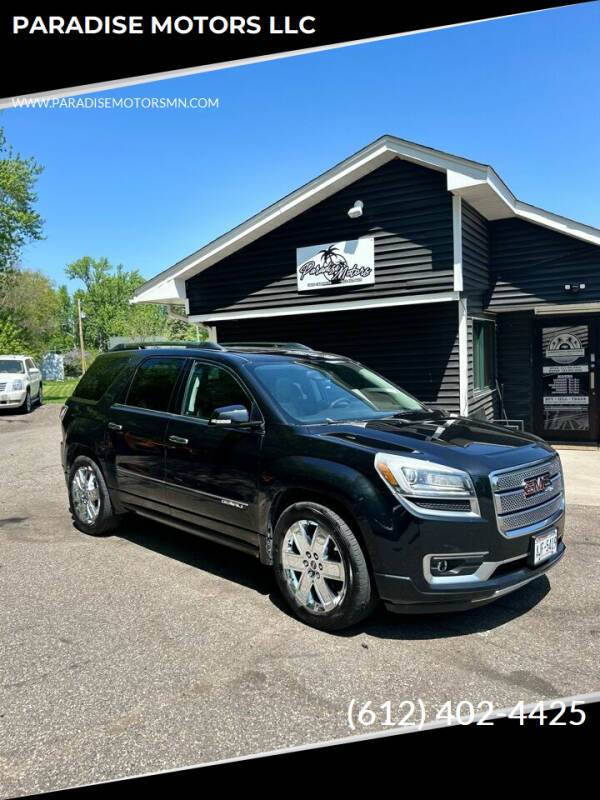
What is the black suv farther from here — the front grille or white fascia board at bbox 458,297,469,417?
→ white fascia board at bbox 458,297,469,417

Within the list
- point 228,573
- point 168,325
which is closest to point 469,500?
point 228,573

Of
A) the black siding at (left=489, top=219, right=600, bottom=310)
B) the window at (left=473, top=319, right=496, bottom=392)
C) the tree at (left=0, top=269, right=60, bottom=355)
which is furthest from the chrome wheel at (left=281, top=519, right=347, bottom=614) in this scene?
the tree at (left=0, top=269, right=60, bottom=355)

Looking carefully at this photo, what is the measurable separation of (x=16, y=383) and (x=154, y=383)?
15.2 meters

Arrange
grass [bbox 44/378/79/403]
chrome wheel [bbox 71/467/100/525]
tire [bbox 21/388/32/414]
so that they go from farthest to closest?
grass [bbox 44/378/79/403] < tire [bbox 21/388/32/414] < chrome wheel [bbox 71/467/100/525]

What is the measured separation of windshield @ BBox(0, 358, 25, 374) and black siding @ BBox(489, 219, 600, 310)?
15.1m

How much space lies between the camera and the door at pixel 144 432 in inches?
183

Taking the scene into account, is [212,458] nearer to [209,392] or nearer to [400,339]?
[209,392]

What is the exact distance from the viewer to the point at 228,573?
4.47 m

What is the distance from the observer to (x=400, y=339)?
32.9 ft

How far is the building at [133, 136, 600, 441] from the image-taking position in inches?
360

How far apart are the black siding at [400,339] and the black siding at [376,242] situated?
571 mm

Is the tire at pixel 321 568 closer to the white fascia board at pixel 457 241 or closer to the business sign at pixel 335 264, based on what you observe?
the white fascia board at pixel 457 241

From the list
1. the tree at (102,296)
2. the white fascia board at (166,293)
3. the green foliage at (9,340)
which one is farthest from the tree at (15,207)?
the tree at (102,296)

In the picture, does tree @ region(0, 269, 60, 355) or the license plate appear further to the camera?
tree @ region(0, 269, 60, 355)
